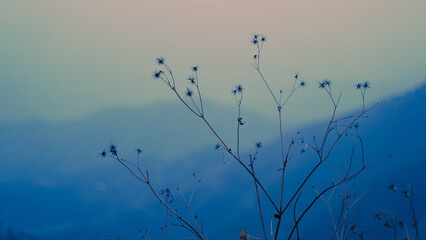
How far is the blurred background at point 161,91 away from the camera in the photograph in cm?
837

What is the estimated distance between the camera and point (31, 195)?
8.97 m

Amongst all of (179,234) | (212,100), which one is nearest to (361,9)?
(212,100)

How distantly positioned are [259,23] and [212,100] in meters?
2.59

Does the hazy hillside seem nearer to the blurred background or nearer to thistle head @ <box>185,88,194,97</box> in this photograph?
the blurred background

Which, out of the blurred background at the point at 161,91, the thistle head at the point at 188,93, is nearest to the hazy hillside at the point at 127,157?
the blurred background at the point at 161,91

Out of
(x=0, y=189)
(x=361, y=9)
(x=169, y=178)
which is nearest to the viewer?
(x=361, y=9)

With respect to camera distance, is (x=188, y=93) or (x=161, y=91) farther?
(x=161, y=91)

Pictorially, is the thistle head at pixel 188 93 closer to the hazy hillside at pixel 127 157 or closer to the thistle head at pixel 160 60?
the thistle head at pixel 160 60

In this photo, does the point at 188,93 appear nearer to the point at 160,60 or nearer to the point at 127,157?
the point at 160,60

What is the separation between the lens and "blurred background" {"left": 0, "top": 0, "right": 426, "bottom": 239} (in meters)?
8.37

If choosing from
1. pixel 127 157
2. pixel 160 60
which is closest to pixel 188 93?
pixel 160 60

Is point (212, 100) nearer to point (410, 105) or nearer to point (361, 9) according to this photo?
point (361, 9)

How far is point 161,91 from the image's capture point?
10.1 metres

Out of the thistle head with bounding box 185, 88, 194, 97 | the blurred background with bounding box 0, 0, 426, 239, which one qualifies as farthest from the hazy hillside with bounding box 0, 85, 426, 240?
the thistle head with bounding box 185, 88, 194, 97
